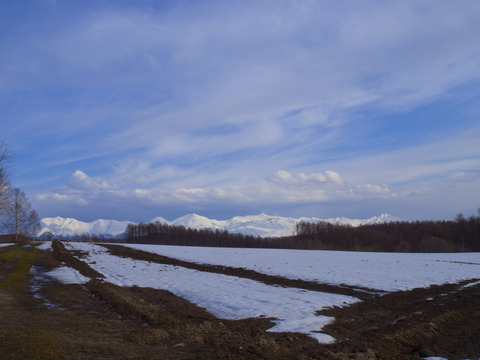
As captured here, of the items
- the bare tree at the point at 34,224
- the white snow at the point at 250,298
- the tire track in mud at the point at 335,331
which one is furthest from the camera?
the bare tree at the point at 34,224

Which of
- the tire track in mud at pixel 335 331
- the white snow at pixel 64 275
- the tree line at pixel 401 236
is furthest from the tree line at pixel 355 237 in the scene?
the tire track in mud at pixel 335 331

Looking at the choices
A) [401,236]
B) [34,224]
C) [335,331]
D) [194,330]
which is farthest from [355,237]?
[194,330]

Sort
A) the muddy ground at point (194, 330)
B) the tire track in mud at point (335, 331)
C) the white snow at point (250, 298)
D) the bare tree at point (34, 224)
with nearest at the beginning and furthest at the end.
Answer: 1. the muddy ground at point (194, 330)
2. the tire track in mud at point (335, 331)
3. the white snow at point (250, 298)
4. the bare tree at point (34, 224)

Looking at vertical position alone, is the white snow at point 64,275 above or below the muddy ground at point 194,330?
below

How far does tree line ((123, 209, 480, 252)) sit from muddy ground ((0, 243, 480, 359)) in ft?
266

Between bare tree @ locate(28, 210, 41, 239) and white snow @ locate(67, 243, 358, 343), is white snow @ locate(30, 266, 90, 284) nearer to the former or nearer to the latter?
white snow @ locate(67, 243, 358, 343)

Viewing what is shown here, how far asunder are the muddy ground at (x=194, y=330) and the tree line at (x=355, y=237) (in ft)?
266

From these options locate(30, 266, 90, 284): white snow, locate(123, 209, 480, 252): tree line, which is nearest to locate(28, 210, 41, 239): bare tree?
locate(123, 209, 480, 252): tree line

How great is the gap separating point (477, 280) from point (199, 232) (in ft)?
441

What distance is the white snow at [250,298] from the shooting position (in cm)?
1114

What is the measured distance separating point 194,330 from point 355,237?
10940cm

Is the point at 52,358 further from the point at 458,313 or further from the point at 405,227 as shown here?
the point at 405,227

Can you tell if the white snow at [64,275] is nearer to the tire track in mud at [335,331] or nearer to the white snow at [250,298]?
the white snow at [250,298]

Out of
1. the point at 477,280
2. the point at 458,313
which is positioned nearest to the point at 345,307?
the point at 458,313
